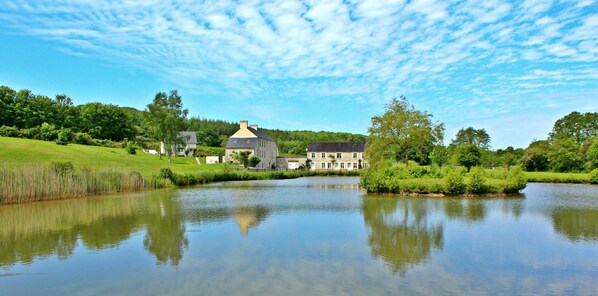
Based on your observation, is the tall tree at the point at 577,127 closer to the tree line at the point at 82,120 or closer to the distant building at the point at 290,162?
the distant building at the point at 290,162

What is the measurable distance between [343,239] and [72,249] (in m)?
6.73

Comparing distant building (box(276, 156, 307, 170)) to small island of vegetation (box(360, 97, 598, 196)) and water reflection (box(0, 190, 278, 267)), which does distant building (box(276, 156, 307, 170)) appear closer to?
small island of vegetation (box(360, 97, 598, 196))

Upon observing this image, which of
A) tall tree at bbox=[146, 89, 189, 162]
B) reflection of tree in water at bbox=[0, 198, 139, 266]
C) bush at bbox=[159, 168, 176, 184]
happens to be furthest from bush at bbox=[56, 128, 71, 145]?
reflection of tree in water at bbox=[0, 198, 139, 266]

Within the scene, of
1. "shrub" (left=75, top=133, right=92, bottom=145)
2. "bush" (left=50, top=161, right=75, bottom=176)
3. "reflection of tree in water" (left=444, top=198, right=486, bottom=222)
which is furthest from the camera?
"shrub" (left=75, top=133, right=92, bottom=145)

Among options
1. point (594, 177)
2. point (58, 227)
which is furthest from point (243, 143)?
point (58, 227)

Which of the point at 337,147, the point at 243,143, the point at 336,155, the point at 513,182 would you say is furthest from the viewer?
the point at 337,147

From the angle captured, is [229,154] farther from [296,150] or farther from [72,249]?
[72,249]

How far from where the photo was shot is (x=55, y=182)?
63.5 feet

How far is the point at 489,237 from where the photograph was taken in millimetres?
10336

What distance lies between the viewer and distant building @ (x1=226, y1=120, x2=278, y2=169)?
63.5m

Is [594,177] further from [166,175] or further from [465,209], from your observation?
[166,175]

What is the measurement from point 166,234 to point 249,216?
3947mm

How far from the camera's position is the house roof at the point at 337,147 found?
70.9 meters

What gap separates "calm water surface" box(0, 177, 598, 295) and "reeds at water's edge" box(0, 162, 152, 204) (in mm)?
1812
